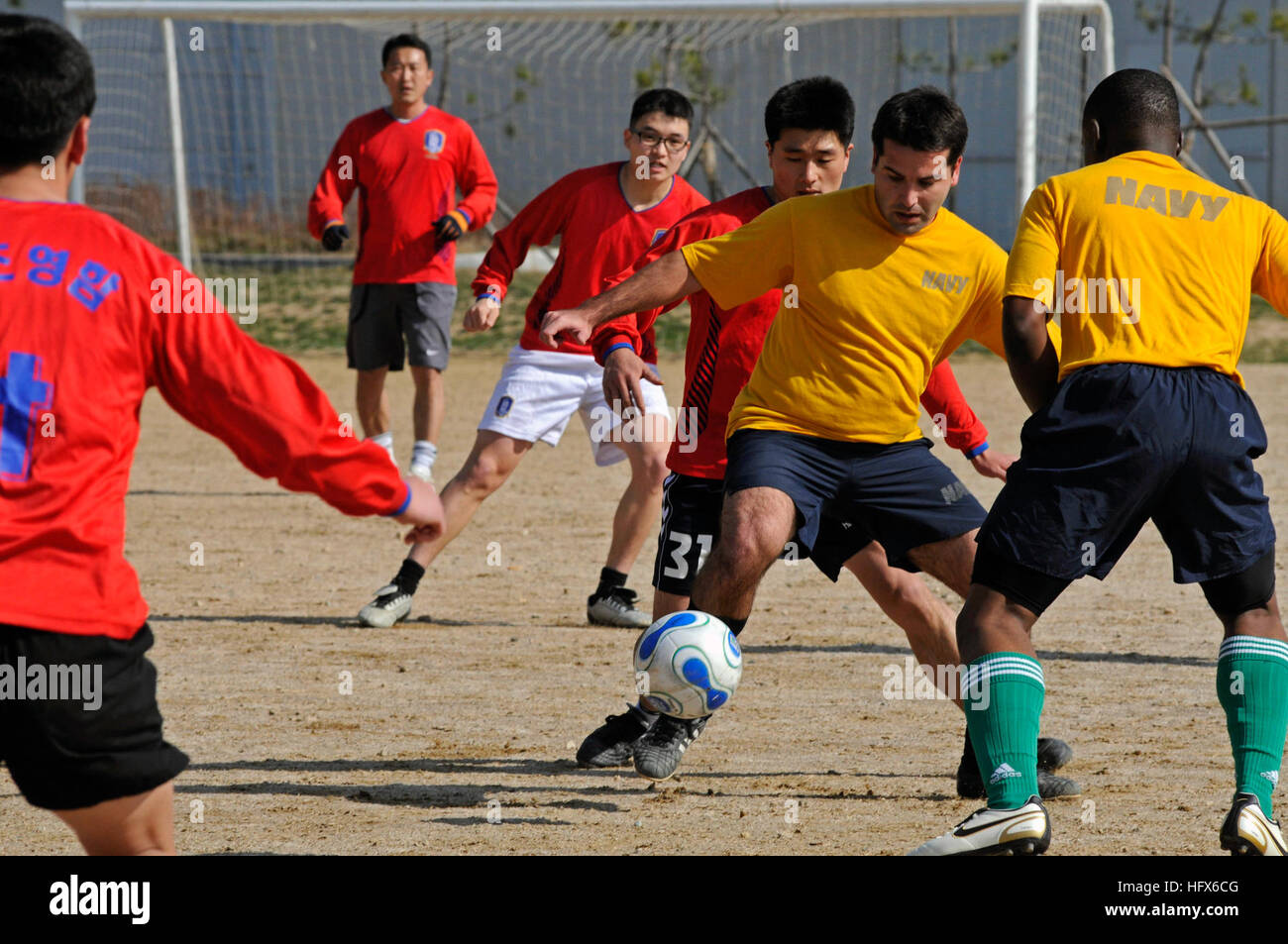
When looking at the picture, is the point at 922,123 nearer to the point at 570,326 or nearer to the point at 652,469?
the point at 570,326

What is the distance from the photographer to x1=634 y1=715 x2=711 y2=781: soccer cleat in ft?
15.6

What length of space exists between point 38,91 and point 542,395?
4.39 m

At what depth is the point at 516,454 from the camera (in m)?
7.04

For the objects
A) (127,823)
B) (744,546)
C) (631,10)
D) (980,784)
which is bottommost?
(980,784)

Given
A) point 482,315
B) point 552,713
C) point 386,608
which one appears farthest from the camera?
point 386,608

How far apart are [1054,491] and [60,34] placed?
2.24m

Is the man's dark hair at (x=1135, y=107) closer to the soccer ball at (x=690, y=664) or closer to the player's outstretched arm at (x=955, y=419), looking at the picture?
the player's outstretched arm at (x=955, y=419)

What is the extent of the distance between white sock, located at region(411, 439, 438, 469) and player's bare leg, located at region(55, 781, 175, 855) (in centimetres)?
679

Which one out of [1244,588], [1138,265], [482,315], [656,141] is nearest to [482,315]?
[482,315]

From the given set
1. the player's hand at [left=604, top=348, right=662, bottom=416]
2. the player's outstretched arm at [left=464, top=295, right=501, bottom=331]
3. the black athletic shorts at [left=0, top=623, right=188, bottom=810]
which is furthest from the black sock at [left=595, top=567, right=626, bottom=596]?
the black athletic shorts at [left=0, top=623, right=188, bottom=810]

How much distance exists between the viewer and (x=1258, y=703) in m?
3.84

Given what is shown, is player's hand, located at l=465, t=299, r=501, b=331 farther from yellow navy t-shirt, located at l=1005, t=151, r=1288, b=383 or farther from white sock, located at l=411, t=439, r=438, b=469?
white sock, located at l=411, t=439, r=438, b=469

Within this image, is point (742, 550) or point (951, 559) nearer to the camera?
point (742, 550)
